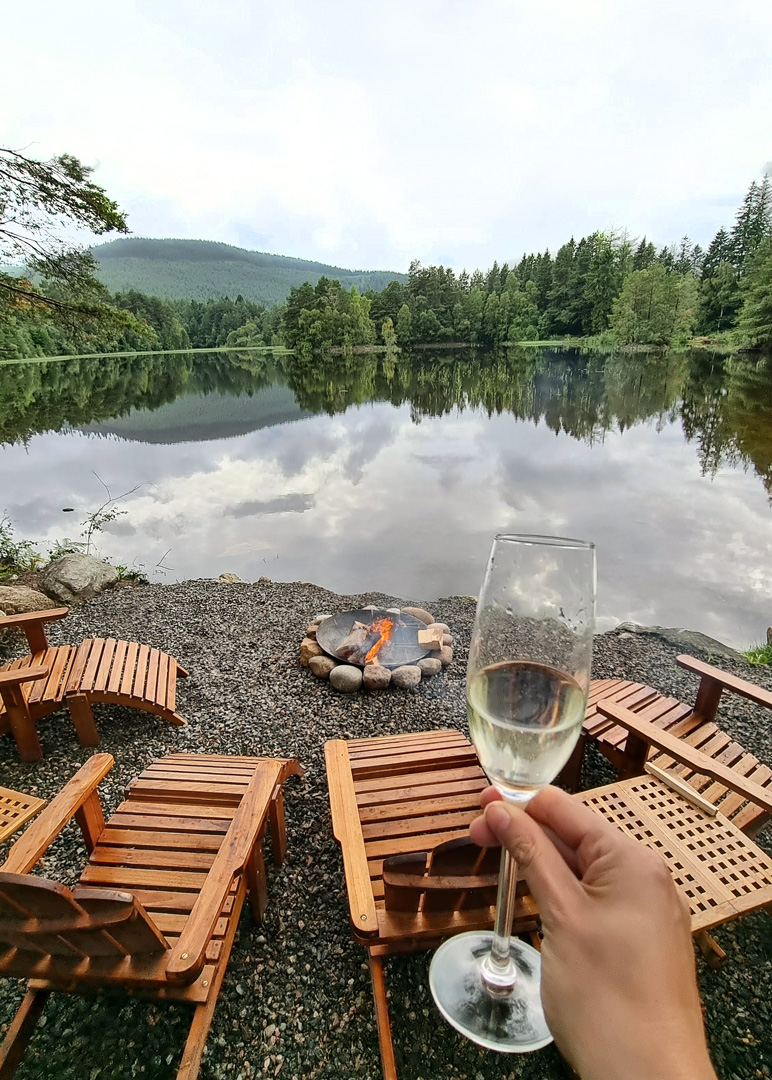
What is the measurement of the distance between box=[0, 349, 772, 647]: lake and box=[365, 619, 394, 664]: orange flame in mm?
2482

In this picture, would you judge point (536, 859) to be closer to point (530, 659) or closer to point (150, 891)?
point (530, 659)

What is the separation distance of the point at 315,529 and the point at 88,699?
7403 millimetres

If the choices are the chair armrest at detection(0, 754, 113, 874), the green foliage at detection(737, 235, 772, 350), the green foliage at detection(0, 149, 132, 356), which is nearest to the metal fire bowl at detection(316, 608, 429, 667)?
the chair armrest at detection(0, 754, 113, 874)

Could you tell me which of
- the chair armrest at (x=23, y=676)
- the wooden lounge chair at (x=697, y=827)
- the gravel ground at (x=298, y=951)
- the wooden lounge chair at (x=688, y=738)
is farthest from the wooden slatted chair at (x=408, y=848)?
the chair armrest at (x=23, y=676)

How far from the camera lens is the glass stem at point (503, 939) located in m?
1.27

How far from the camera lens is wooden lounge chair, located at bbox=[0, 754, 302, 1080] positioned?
1.70 meters

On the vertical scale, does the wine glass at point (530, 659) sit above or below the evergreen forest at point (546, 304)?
below

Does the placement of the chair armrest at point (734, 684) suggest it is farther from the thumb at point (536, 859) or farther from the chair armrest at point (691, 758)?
the thumb at point (536, 859)

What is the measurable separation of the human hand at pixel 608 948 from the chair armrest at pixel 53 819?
209 cm

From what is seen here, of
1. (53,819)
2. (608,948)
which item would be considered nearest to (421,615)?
(53,819)

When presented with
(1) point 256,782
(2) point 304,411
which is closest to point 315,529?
(1) point 256,782

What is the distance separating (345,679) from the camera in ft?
16.5

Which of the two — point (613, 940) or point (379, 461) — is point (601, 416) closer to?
point (379, 461)

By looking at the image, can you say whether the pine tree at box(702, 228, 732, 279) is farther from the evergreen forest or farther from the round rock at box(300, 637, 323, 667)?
the round rock at box(300, 637, 323, 667)
